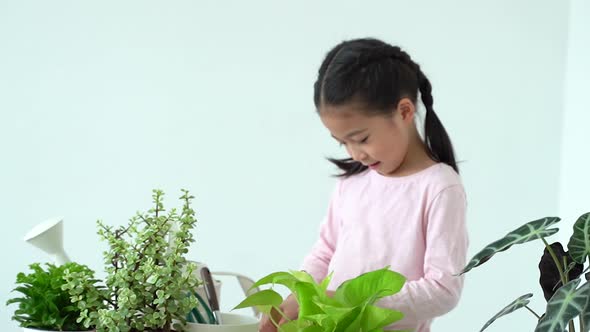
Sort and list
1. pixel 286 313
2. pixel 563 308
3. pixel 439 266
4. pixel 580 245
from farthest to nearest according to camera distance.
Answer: pixel 439 266 → pixel 286 313 → pixel 580 245 → pixel 563 308

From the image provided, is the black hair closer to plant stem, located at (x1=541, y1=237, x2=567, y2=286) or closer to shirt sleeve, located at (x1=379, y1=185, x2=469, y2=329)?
shirt sleeve, located at (x1=379, y1=185, x2=469, y2=329)

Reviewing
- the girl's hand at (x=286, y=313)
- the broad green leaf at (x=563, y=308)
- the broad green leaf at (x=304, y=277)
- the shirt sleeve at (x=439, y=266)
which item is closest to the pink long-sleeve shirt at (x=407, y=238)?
the shirt sleeve at (x=439, y=266)

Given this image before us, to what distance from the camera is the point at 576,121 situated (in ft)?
9.95

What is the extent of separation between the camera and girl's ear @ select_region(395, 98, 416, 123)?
1661 millimetres

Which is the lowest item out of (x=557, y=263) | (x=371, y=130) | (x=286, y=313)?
(x=286, y=313)

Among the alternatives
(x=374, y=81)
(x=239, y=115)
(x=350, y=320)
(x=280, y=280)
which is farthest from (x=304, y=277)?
(x=239, y=115)

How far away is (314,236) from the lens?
3.18 metres

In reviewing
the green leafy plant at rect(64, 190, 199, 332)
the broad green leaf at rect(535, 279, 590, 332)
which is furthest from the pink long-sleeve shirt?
the broad green leaf at rect(535, 279, 590, 332)

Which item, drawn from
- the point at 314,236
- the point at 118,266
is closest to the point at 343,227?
the point at 118,266

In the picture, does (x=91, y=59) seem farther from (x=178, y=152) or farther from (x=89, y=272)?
(x=89, y=272)

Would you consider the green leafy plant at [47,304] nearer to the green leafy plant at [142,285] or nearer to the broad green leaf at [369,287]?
the green leafy plant at [142,285]

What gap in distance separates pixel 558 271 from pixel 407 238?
612 millimetres

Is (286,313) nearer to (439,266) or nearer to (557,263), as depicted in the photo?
(439,266)

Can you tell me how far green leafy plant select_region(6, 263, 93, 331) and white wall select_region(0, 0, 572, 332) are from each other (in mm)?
2042
